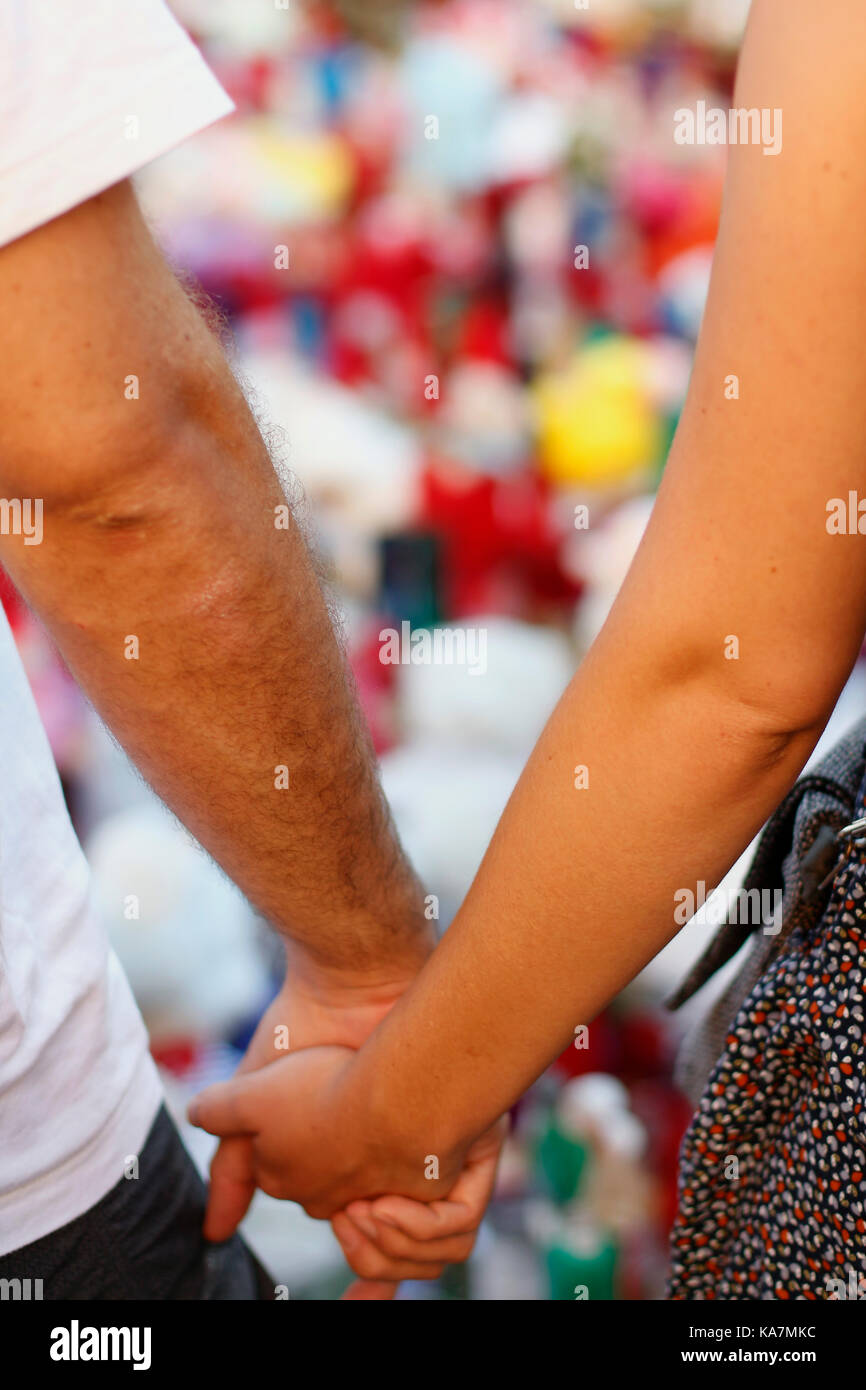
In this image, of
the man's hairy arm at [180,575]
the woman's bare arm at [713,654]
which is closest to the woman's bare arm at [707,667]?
the woman's bare arm at [713,654]

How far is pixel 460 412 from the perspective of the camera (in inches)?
89.3

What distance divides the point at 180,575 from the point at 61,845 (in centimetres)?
23

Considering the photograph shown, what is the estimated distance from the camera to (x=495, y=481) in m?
2.02

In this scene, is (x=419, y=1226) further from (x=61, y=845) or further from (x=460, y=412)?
(x=460, y=412)

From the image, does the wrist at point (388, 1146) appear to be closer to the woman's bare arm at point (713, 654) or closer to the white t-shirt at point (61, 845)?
the woman's bare arm at point (713, 654)

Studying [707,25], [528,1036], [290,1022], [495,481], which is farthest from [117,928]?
[707,25]

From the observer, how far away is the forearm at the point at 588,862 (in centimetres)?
66

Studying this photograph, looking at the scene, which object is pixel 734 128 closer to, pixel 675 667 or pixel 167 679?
pixel 675 667

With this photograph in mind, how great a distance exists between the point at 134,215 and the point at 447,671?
1150 mm

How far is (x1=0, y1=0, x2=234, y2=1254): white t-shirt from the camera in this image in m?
0.52

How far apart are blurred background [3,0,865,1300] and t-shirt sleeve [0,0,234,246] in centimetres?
32

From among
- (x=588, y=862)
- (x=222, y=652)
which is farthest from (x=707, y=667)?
(x=222, y=652)

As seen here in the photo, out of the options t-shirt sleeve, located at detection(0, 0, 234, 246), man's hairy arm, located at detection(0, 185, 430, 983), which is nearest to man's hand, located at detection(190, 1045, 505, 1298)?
man's hairy arm, located at detection(0, 185, 430, 983)

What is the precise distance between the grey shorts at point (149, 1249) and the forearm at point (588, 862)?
22cm
